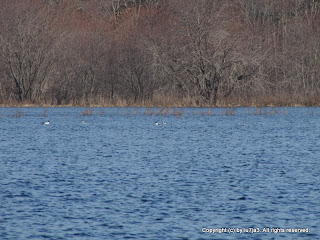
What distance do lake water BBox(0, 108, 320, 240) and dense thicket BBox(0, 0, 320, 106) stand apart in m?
20.3

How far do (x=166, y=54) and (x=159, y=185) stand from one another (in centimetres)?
3814

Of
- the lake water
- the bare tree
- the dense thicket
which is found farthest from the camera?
the bare tree

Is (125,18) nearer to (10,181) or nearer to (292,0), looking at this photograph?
(292,0)

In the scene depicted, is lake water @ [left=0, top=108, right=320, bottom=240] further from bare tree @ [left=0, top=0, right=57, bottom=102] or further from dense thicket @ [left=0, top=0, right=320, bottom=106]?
bare tree @ [left=0, top=0, right=57, bottom=102]

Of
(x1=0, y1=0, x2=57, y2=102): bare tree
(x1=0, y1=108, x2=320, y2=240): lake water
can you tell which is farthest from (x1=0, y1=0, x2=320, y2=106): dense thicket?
(x1=0, y1=108, x2=320, y2=240): lake water

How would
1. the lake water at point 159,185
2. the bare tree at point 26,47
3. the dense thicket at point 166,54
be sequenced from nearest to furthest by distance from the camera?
1. the lake water at point 159,185
2. the dense thicket at point 166,54
3. the bare tree at point 26,47

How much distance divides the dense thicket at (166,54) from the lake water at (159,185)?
66.7 feet

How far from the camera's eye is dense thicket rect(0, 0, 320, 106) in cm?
5300

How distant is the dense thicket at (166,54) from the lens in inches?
2087

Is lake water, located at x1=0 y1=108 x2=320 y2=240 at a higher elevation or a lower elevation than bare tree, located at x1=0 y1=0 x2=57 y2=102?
lower

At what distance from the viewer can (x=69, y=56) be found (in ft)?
197

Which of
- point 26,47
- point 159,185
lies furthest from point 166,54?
point 159,185

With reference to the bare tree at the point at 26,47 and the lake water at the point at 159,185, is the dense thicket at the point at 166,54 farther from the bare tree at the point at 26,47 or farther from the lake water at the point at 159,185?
the lake water at the point at 159,185

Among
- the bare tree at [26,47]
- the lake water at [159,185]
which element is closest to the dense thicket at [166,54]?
the bare tree at [26,47]
